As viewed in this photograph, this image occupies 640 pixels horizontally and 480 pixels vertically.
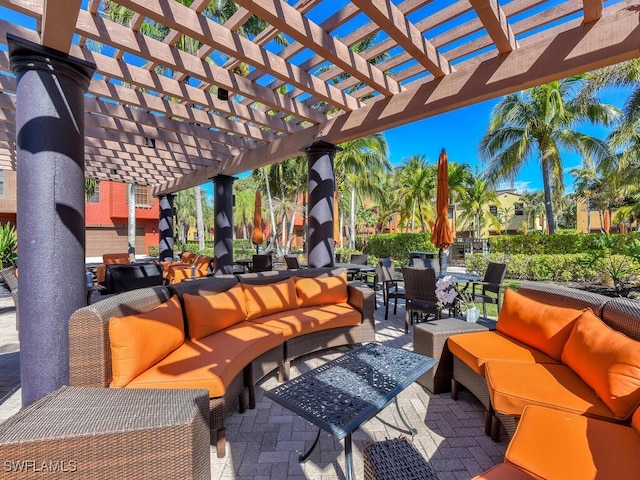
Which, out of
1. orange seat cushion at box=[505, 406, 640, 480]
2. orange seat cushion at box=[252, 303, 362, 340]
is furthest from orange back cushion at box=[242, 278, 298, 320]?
orange seat cushion at box=[505, 406, 640, 480]

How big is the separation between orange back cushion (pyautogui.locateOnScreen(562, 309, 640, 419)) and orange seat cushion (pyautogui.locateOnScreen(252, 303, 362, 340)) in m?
2.17

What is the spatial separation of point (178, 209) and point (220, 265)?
76.7 feet

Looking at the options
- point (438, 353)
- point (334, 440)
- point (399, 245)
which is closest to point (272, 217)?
point (399, 245)

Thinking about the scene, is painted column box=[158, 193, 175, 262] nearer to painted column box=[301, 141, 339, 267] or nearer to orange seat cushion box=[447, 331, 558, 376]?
painted column box=[301, 141, 339, 267]

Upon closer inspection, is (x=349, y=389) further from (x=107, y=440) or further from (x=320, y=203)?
(x=320, y=203)

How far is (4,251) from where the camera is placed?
6832 millimetres

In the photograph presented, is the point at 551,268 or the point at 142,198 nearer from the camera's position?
the point at 551,268

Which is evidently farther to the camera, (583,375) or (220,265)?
(220,265)

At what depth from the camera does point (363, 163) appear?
1619 centimetres

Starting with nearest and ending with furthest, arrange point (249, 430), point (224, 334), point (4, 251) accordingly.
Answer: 1. point (249, 430)
2. point (224, 334)
3. point (4, 251)

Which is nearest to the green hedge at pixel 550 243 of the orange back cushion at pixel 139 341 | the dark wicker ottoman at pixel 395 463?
the dark wicker ottoman at pixel 395 463

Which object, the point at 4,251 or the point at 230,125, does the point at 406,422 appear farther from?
the point at 4,251

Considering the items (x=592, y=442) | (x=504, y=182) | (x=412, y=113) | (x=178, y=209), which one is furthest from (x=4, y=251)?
(x=178, y=209)

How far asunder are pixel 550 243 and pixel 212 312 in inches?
468
